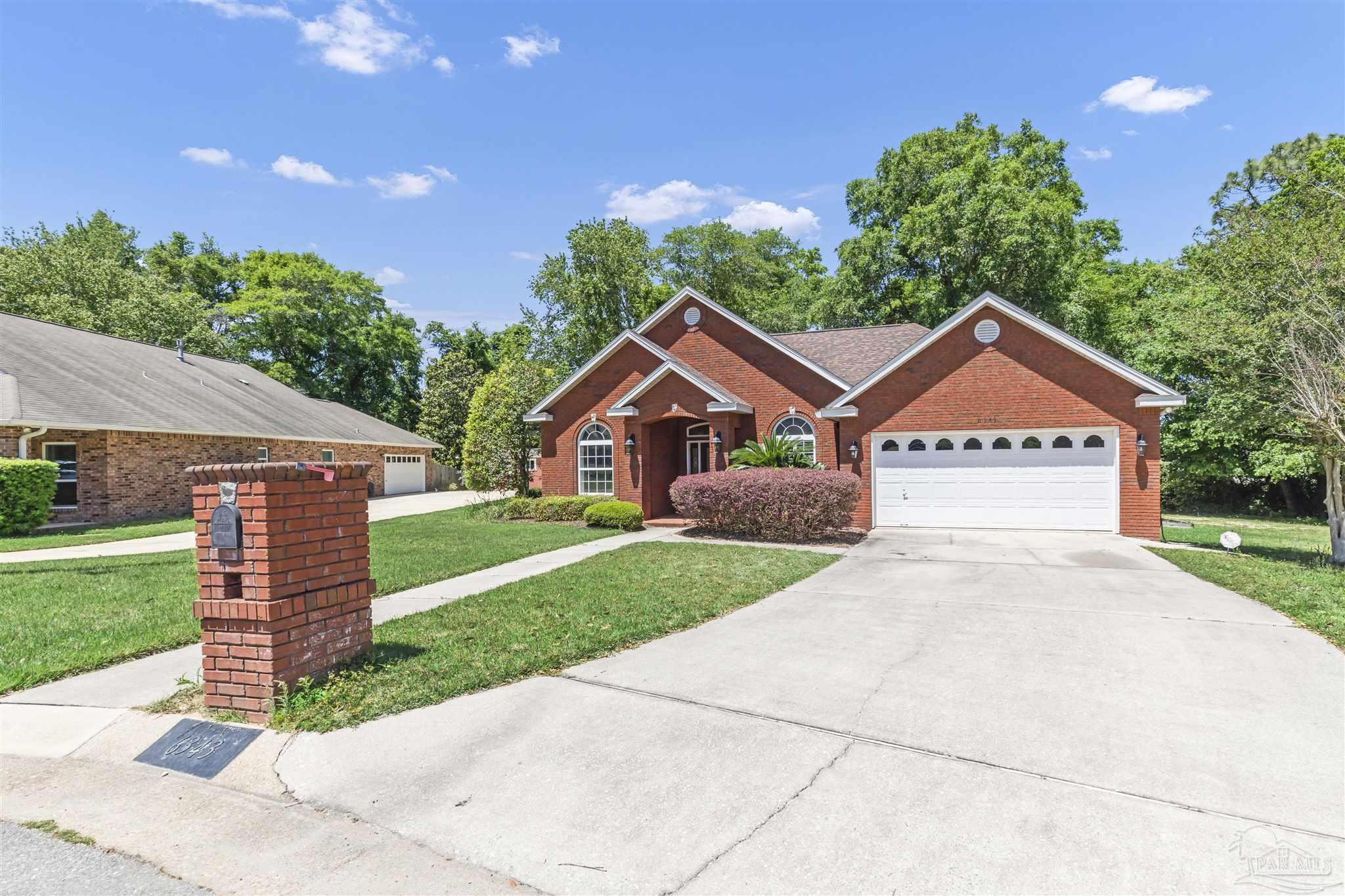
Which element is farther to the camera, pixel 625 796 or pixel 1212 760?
pixel 1212 760

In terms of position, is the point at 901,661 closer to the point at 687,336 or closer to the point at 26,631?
the point at 26,631

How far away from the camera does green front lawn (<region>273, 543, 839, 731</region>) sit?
14.9 ft

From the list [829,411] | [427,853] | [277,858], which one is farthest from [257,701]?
[829,411]

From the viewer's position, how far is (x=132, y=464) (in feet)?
59.8

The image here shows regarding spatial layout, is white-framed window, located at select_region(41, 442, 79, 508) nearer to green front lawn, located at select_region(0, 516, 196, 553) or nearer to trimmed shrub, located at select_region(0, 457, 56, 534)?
green front lawn, located at select_region(0, 516, 196, 553)

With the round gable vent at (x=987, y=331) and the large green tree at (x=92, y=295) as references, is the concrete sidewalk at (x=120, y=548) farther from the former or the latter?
the large green tree at (x=92, y=295)

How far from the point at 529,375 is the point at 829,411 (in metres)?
10.2

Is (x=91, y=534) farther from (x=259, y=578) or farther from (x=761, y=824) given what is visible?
(x=761, y=824)

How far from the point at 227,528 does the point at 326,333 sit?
41473mm

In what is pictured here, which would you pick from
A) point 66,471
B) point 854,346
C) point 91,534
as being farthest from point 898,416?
point 66,471

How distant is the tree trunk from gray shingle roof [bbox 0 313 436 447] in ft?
86.3

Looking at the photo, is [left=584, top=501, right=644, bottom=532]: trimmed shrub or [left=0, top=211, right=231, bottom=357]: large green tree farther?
[left=0, top=211, right=231, bottom=357]: large green tree

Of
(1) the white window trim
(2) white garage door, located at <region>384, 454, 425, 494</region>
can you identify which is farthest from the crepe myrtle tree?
(2) white garage door, located at <region>384, 454, 425, 494</region>

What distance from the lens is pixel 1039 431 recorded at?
1417 centimetres
